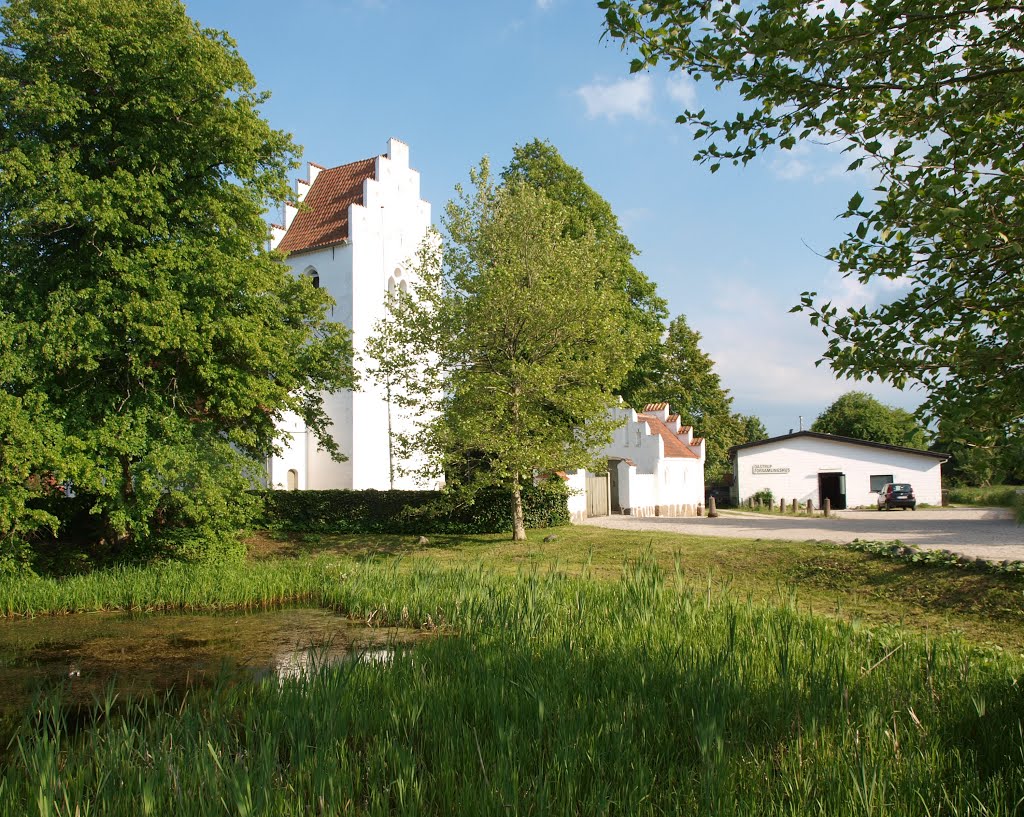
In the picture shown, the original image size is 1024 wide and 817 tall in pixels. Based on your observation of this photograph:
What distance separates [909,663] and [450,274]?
16652 mm

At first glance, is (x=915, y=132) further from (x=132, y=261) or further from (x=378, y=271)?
(x=378, y=271)

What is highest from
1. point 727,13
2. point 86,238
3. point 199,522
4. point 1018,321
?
point 86,238

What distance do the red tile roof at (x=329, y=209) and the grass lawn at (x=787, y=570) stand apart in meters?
16.3

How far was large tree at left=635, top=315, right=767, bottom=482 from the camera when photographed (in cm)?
4406

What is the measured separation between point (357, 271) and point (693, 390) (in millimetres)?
22764

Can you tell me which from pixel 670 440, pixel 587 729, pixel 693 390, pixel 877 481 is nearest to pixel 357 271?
pixel 670 440

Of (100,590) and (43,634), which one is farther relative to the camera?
(100,590)

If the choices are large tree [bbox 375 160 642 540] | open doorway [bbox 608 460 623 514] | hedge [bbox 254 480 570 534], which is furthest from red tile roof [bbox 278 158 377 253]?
open doorway [bbox 608 460 623 514]

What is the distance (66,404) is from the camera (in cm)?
1462

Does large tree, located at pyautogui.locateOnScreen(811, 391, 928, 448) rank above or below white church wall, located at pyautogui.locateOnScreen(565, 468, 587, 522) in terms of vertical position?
above

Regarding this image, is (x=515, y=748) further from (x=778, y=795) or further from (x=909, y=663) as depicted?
(x=909, y=663)

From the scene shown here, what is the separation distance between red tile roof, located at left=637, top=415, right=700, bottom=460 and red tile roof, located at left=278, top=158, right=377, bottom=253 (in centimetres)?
1630

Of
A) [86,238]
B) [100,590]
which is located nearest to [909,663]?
[100,590]

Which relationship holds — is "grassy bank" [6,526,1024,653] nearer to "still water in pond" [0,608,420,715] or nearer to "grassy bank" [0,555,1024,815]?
"still water in pond" [0,608,420,715]
